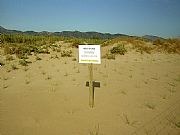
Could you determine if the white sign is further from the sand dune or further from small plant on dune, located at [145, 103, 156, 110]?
small plant on dune, located at [145, 103, 156, 110]

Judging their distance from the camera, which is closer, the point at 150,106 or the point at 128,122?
the point at 128,122

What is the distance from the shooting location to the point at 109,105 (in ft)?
26.0

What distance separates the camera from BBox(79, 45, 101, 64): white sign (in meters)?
7.47

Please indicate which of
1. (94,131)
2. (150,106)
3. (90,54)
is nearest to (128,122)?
(94,131)

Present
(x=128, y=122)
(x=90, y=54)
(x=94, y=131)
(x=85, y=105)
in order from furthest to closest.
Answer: (x=85, y=105) < (x=90, y=54) < (x=128, y=122) < (x=94, y=131)

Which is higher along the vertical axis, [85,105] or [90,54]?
[90,54]

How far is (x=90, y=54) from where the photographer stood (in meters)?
7.54

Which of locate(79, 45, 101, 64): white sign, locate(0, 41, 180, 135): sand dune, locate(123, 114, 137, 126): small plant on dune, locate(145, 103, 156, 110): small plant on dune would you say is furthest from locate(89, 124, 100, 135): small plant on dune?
locate(145, 103, 156, 110): small plant on dune

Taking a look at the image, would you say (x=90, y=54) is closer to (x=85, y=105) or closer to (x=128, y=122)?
(x=85, y=105)

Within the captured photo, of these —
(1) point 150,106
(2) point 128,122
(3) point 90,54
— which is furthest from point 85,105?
(1) point 150,106

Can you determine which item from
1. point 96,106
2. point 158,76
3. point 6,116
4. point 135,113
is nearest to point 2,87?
point 6,116

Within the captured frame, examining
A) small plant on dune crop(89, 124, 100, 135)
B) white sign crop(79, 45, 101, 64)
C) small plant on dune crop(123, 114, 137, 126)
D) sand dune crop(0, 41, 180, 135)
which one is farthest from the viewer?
white sign crop(79, 45, 101, 64)

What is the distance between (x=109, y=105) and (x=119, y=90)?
1.92 m

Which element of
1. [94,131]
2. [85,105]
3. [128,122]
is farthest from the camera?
[85,105]
